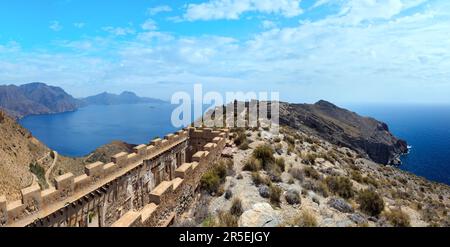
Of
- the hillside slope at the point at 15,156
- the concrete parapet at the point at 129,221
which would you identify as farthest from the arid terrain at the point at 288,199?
the hillside slope at the point at 15,156

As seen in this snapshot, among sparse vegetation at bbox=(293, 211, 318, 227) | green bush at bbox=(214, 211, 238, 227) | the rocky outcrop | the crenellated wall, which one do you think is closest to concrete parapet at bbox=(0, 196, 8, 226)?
the crenellated wall

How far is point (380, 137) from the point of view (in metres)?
98.4

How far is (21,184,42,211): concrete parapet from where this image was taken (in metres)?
8.01

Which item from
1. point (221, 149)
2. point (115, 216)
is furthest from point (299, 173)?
point (115, 216)

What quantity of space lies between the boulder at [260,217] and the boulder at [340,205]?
335 centimetres

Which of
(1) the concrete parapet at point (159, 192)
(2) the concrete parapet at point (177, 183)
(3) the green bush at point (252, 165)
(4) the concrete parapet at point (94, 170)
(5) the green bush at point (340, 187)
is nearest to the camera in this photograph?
(1) the concrete parapet at point (159, 192)

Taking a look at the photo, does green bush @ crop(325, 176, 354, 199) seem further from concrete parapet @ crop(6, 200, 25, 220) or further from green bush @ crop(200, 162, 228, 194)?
concrete parapet @ crop(6, 200, 25, 220)

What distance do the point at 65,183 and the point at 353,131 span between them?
8342 centimetres

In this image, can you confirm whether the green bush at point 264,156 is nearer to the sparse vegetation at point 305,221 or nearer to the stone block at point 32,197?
the sparse vegetation at point 305,221

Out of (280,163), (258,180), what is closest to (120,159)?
(258,180)

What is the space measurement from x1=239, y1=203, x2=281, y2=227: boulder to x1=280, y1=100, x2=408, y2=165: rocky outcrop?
4838cm

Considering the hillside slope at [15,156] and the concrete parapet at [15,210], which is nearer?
the concrete parapet at [15,210]

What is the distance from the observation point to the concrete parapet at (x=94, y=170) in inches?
418
